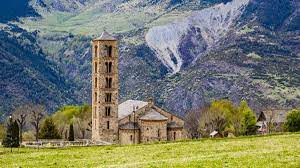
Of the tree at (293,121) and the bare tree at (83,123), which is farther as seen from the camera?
the bare tree at (83,123)

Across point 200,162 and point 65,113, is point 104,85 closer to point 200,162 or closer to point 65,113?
point 65,113

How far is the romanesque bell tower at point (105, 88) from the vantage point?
145 metres

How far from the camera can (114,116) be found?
145625 mm

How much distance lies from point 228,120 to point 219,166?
5168 inches

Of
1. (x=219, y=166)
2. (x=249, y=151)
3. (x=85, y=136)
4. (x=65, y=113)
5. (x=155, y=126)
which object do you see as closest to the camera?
(x=219, y=166)

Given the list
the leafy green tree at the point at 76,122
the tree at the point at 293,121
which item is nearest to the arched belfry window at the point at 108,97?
the leafy green tree at the point at 76,122

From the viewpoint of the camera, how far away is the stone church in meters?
145

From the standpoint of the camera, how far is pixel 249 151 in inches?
2549

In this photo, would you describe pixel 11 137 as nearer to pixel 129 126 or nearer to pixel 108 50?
pixel 129 126

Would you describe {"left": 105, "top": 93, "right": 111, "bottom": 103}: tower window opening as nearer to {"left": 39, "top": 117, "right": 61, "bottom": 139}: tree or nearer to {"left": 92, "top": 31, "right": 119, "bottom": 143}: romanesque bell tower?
{"left": 92, "top": 31, "right": 119, "bottom": 143}: romanesque bell tower

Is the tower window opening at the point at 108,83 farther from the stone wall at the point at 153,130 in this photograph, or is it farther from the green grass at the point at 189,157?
the green grass at the point at 189,157

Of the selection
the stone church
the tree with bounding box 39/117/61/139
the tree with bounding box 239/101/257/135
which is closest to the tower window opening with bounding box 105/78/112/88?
the stone church

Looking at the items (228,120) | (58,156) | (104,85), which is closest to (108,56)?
(104,85)

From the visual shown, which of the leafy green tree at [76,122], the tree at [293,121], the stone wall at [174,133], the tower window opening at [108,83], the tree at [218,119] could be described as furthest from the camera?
the tree at [218,119]
